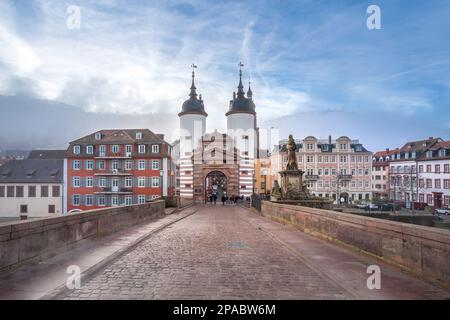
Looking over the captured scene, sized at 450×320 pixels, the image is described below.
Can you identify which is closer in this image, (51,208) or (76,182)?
(51,208)

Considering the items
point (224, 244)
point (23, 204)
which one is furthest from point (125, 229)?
point (23, 204)

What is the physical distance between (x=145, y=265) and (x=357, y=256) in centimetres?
510

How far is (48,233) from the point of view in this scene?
26.5 feet

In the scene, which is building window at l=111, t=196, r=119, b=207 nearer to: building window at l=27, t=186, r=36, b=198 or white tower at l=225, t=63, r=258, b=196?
building window at l=27, t=186, r=36, b=198

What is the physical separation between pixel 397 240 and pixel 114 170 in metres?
52.3

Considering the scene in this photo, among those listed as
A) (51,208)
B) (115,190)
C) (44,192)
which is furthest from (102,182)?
(44,192)

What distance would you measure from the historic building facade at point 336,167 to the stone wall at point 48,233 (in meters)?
58.7

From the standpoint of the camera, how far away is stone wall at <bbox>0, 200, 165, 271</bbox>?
6547 millimetres

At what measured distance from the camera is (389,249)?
7.59m

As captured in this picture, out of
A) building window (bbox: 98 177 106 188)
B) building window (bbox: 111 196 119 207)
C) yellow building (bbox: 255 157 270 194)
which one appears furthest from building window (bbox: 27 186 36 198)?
yellow building (bbox: 255 157 270 194)

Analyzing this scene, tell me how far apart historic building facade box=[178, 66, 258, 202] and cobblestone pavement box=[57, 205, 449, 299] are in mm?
41363

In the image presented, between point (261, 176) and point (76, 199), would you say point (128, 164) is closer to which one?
point (76, 199)
